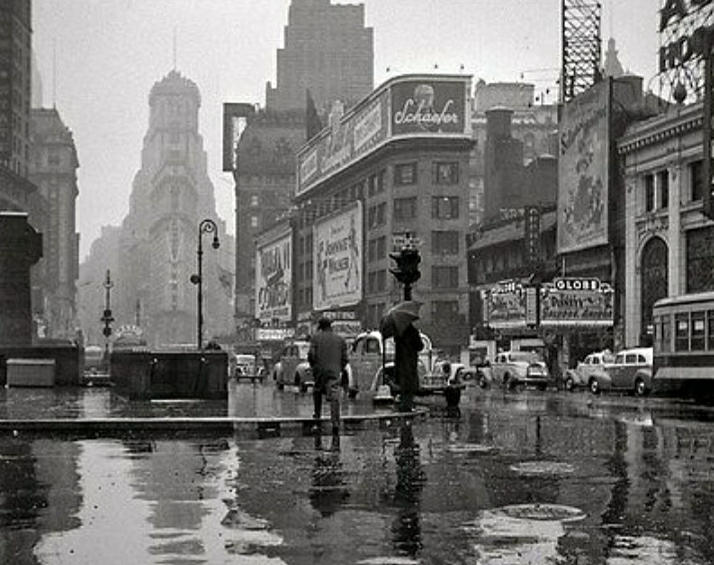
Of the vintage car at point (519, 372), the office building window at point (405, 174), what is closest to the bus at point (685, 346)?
the vintage car at point (519, 372)

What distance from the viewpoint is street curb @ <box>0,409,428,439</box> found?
64.7 ft

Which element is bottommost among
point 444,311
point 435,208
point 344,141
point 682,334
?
point 682,334

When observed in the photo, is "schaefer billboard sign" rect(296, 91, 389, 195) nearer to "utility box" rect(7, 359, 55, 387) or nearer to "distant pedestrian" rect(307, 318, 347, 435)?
"utility box" rect(7, 359, 55, 387)

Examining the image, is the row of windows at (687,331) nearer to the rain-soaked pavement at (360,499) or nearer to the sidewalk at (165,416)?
the sidewalk at (165,416)

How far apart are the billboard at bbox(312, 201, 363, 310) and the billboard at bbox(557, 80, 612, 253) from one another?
47.0 m

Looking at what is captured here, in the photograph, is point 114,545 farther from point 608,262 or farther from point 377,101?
point 377,101

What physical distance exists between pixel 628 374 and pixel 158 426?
3120cm

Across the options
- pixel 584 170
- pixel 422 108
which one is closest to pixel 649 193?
pixel 584 170

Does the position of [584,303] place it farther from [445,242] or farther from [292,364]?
[445,242]

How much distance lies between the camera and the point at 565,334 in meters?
71.6

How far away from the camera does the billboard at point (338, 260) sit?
121 metres

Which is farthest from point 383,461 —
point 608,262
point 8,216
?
point 608,262

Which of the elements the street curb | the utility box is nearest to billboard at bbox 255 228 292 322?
the utility box

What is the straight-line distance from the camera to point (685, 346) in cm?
3775
